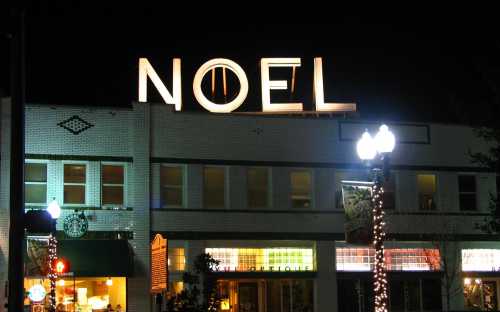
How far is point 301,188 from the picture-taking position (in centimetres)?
3622

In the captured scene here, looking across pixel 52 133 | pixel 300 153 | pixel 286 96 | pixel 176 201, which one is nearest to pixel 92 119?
pixel 52 133

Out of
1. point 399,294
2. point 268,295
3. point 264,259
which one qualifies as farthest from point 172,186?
point 399,294

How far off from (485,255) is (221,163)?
42.0 feet

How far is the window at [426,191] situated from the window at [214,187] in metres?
8.98

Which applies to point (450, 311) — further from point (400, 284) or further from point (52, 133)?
point (52, 133)

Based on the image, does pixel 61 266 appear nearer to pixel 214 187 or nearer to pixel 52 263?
pixel 52 263

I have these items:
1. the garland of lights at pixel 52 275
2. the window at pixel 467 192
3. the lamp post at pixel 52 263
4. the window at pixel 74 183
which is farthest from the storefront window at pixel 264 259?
the lamp post at pixel 52 263

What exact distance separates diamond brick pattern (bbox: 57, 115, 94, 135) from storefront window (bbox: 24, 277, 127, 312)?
5700 mm

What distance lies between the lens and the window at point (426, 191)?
3762 cm

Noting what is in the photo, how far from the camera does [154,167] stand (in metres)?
33.9

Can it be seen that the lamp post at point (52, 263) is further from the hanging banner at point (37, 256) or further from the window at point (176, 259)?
the window at point (176, 259)

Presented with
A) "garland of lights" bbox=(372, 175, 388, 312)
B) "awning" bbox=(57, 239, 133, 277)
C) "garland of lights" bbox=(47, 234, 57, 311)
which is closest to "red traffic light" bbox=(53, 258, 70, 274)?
"garland of lights" bbox=(47, 234, 57, 311)

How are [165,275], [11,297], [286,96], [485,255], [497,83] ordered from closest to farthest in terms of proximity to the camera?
1. [11,297]
2. [165,275]
3. [497,83]
4. [485,255]
5. [286,96]

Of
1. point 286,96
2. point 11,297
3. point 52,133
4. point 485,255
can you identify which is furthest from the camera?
point 286,96
